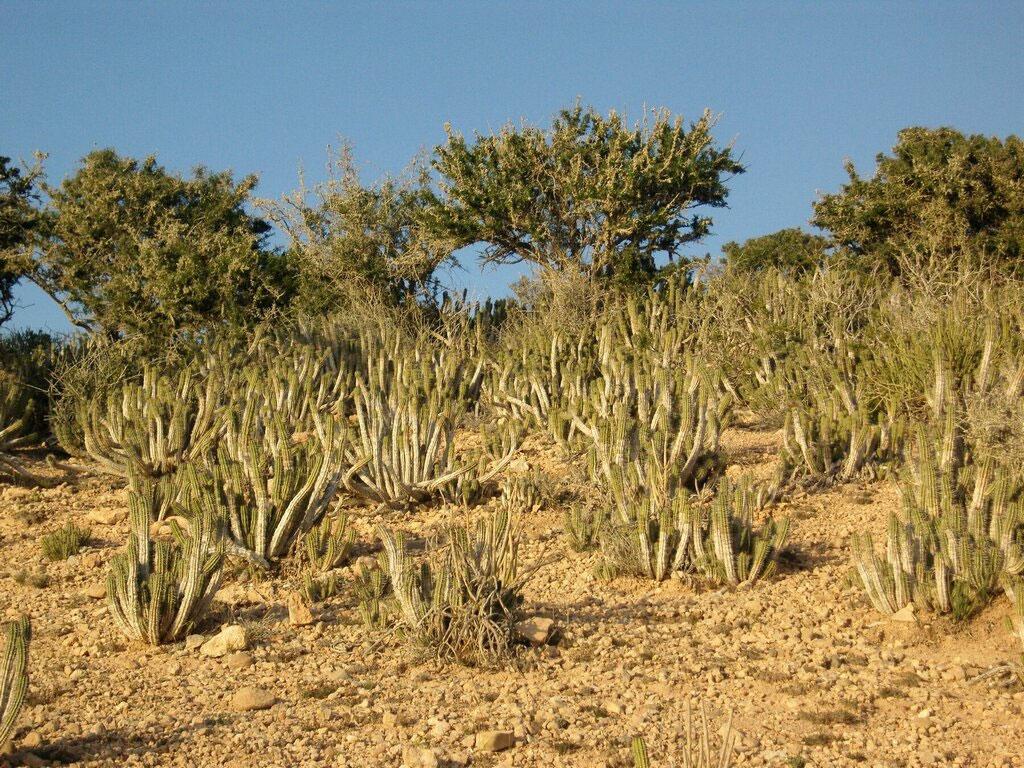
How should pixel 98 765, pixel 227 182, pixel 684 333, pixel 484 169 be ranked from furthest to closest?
pixel 227 182 < pixel 484 169 < pixel 684 333 < pixel 98 765

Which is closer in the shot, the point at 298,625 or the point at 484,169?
the point at 298,625

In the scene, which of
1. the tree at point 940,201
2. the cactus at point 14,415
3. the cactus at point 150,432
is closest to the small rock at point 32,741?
the cactus at point 150,432

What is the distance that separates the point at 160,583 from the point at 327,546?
1.68m

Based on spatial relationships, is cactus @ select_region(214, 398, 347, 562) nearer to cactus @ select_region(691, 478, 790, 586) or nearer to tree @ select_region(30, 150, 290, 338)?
cactus @ select_region(691, 478, 790, 586)

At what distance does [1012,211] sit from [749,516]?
16.4 metres

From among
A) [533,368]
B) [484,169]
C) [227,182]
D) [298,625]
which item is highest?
[227,182]

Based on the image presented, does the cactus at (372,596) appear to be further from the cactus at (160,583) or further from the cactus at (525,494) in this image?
the cactus at (525,494)

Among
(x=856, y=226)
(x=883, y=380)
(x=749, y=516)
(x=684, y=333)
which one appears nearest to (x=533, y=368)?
(x=684, y=333)

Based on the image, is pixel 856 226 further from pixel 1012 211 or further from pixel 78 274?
pixel 78 274

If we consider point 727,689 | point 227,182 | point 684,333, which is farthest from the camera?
point 227,182

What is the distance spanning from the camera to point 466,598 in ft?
21.2

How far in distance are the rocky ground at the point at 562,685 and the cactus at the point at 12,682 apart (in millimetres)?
222

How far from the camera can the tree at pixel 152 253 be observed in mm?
17859

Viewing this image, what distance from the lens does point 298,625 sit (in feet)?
23.2
